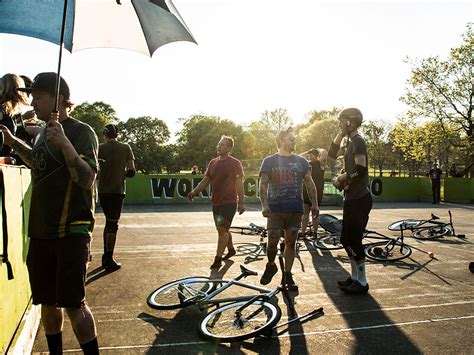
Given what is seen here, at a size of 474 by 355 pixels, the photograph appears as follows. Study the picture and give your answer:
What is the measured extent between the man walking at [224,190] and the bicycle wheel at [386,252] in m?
2.65

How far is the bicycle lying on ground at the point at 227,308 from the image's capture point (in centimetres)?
409

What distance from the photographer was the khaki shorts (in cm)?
594

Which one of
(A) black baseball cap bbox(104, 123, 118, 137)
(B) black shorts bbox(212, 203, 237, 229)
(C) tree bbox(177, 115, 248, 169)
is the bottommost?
(B) black shorts bbox(212, 203, 237, 229)

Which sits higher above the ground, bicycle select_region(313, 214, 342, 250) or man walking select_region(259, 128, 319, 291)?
man walking select_region(259, 128, 319, 291)

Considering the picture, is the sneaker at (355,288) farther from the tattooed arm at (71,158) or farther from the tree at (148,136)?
the tree at (148,136)

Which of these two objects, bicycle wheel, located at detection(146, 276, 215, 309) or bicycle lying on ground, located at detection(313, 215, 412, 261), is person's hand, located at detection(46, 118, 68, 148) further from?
bicycle lying on ground, located at detection(313, 215, 412, 261)

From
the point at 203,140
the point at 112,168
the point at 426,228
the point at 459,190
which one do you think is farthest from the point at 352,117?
the point at 203,140

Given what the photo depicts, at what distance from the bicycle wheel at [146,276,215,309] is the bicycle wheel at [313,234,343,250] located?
174 inches

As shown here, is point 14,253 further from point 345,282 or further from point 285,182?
point 345,282

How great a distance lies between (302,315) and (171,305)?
143 centimetres

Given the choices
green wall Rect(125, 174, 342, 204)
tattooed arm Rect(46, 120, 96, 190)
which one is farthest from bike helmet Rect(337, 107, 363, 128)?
green wall Rect(125, 174, 342, 204)

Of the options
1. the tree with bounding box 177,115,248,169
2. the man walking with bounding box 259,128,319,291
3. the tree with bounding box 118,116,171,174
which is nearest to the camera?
the man walking with bounding box 259,128,319,291

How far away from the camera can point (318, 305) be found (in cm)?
545

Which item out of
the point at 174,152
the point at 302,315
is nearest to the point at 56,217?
the point at 302,315
